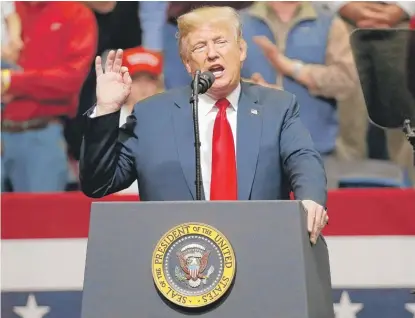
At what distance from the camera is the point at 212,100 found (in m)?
2.12

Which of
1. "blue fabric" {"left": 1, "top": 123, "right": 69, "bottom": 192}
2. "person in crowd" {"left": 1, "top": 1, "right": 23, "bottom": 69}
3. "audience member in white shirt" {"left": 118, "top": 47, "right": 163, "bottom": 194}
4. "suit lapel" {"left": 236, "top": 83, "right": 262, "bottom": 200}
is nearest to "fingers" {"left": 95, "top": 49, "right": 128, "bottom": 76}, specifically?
"suit lapel" {"left": 236, "top": 83, "right": 262, "bottom": 200}

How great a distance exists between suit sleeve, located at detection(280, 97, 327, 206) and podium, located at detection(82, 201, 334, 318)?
0.76 ft

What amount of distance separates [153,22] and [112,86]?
4.18 feet

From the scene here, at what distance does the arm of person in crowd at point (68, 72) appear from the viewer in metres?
3.20

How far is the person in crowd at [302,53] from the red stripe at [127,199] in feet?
1.19

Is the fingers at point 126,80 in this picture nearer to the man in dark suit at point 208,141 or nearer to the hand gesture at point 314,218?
the man in dark suit at point 208,141

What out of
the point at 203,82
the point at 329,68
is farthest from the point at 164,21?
the point at 203,82

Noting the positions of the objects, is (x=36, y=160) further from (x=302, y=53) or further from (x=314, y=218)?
(x=314, y=218)

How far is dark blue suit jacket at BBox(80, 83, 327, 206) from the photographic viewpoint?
1.95 metres

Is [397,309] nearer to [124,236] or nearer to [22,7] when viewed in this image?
[124,236]

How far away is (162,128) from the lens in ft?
6.72

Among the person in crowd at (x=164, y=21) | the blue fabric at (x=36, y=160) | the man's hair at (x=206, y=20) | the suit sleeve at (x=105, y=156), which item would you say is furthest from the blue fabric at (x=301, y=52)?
the suit sleeve at (x=105, y=156)

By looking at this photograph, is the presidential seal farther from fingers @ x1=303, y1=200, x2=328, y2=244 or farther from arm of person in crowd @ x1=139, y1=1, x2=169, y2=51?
arm of person in crowd @ x1=139, y1=1, x2=169, y2=51

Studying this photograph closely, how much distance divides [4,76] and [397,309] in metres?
1.83
